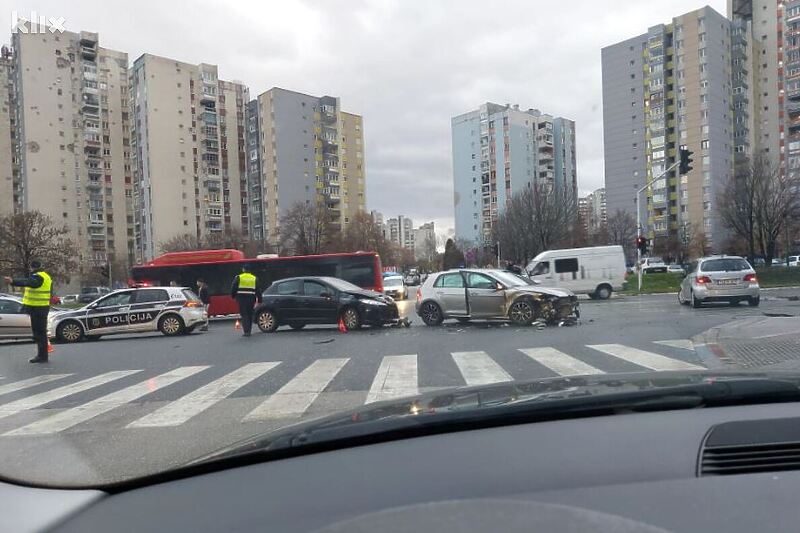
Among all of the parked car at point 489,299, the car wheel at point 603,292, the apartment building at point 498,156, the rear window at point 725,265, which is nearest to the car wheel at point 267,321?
the parked car at point 489,299

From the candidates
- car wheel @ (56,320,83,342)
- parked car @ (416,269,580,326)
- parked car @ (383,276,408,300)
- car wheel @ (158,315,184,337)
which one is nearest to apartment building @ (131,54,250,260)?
parked car @ (383,276,408,300)

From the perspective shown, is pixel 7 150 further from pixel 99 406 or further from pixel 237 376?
pixel 99 406

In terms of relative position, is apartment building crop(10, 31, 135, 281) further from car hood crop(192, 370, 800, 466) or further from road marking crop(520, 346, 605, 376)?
car hood crop(192, 370, 800, 466)

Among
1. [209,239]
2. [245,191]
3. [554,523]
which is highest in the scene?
[245,191]

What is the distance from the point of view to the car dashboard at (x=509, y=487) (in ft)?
4.59

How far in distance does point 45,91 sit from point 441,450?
88106 mm

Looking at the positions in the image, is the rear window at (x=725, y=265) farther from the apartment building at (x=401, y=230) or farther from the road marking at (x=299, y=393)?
the apartment building at (x=401, y=230)

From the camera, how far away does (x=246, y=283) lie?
51.1 ft

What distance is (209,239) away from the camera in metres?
66.2

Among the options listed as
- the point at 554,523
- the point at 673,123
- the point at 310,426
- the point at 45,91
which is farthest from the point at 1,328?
the point at 673,123

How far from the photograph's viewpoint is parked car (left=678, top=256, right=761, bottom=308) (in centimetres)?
1775

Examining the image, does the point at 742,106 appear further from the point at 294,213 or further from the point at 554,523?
the point at 554,523

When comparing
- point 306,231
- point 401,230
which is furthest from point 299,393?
point 401,230

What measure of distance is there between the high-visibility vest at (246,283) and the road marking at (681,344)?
10403mm
